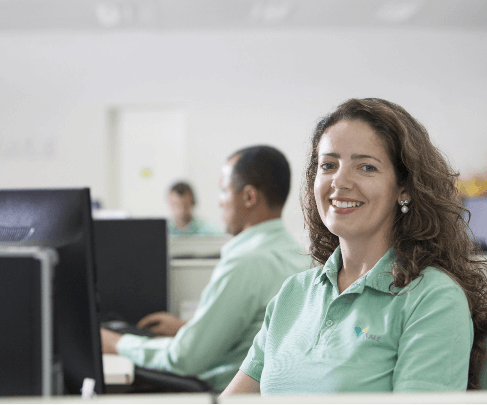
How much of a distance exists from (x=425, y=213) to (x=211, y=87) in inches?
207

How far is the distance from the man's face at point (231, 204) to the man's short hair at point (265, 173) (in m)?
0.02

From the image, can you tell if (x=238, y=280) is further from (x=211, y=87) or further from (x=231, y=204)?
(x=211, y=87)

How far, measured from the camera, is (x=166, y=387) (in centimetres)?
152

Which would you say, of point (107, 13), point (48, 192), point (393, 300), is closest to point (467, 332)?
point (393, 300)

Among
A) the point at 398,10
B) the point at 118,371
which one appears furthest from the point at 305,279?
the point at 398,10

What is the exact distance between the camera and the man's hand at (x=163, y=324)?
6.61ft

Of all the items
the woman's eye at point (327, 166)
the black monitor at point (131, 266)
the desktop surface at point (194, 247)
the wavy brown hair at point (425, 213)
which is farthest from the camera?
the desktop surface at point (194, 247)

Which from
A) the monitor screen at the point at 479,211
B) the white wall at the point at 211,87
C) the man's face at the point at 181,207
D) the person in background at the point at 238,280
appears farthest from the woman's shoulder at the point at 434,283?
the white wall at the point at 211,87

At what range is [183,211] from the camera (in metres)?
4.85

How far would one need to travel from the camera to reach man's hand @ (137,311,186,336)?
2.01 m

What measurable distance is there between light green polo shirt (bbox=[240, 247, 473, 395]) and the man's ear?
727mm

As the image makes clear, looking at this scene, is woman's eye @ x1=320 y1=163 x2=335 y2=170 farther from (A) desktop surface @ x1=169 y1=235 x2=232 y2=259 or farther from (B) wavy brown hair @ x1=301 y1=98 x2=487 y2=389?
(A) desktop surface @ x1=169 y1=235 x2=232 y2=259

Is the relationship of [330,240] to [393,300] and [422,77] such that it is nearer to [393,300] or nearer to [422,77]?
[393,300]

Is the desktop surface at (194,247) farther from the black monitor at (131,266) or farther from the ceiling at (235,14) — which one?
the ceiling at (235,14)
